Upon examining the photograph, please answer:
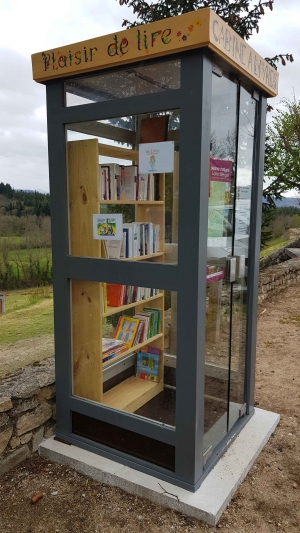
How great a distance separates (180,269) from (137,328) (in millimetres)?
908

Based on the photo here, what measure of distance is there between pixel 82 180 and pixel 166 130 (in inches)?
23.6

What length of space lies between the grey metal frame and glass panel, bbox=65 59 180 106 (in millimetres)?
55

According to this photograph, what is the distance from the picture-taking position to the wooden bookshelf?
2.28 metres

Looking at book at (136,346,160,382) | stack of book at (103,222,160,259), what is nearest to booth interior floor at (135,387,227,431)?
book at (136,346,160,382)

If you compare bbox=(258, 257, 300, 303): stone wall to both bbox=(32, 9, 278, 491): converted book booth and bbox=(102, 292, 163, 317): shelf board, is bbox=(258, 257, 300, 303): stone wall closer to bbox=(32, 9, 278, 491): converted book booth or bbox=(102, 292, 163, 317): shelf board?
bbox=(32, 9, 278, 491): converted book booth

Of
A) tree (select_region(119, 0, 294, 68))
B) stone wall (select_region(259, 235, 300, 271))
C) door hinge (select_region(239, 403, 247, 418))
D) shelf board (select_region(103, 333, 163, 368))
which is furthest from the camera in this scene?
stone wall (select_region(259, 235, 300, 271))

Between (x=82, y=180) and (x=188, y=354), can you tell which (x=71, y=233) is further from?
(x=188, y=354)

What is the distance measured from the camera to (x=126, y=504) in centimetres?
211

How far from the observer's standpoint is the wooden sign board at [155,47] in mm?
1739

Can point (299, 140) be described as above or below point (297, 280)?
above

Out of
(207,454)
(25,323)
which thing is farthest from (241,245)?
Answer: (25,323)

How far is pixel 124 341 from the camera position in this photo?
2721 millimetres

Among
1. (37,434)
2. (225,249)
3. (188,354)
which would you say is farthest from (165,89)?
(37,434)

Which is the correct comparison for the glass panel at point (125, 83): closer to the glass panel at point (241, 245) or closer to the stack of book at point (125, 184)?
the stack of book at point (125, 184)
